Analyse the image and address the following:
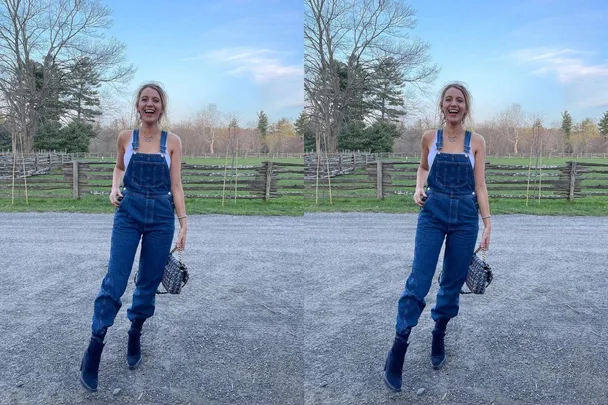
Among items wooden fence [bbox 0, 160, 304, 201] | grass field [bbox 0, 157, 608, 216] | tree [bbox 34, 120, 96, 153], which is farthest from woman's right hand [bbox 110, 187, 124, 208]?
wooden fence [bbox 0, 160, 304, 201]

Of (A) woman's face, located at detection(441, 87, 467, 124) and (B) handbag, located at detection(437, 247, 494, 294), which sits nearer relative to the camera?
(A) woman's face, located at detection(441, 87, 467, 124)

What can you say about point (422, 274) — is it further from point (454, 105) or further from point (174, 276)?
point (174, 276)

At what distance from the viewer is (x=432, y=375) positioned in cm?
242

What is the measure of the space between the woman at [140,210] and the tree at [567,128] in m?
3.33

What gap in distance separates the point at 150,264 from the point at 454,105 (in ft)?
5.06

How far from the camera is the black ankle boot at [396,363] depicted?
223 cm

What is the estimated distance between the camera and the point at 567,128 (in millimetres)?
5043

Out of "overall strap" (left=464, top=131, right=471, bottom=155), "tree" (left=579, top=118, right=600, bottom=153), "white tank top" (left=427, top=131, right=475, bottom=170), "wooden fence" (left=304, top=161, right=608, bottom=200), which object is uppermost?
"tree" (left=579, top=118, right=600, bottom=153)

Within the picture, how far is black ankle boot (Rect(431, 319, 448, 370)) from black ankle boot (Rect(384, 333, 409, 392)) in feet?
1.05

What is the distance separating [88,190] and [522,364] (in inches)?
372

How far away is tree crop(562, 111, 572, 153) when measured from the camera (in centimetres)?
434

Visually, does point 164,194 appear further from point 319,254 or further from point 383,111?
point 319,254

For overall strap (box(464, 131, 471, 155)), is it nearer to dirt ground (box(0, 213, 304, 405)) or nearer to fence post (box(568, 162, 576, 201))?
dirt ground (box(0, 213, 304, 405))

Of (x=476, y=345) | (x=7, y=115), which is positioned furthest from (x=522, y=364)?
(x=7, y=115)
